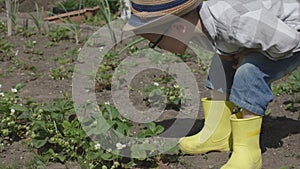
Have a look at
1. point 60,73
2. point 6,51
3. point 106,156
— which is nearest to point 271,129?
point 106,156

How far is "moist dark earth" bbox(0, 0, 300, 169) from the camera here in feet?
9.47

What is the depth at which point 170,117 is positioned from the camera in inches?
135

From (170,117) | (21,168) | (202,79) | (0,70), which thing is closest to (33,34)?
(0,70)

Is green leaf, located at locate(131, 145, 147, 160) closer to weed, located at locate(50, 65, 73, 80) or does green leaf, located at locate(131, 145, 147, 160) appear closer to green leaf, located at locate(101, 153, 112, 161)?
green leaf, located at locate(101, 153, 112, 161)

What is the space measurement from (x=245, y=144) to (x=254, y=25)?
555 mm

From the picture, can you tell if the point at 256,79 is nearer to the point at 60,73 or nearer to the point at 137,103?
the point at 137,103

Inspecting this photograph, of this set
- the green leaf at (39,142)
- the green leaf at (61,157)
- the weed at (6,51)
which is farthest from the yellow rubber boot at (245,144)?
the weed at (6,51)

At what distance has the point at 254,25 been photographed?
2.50 m

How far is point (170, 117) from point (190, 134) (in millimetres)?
246

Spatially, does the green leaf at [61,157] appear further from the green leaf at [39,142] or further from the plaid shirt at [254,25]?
the plaid shirt at [254,25]

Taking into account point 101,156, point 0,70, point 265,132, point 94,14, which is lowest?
point 94,14

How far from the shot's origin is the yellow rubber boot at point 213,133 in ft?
9.78

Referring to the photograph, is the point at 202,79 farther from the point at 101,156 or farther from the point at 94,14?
the point at 94,14

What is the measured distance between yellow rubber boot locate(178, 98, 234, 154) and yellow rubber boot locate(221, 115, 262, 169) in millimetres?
A: 286
